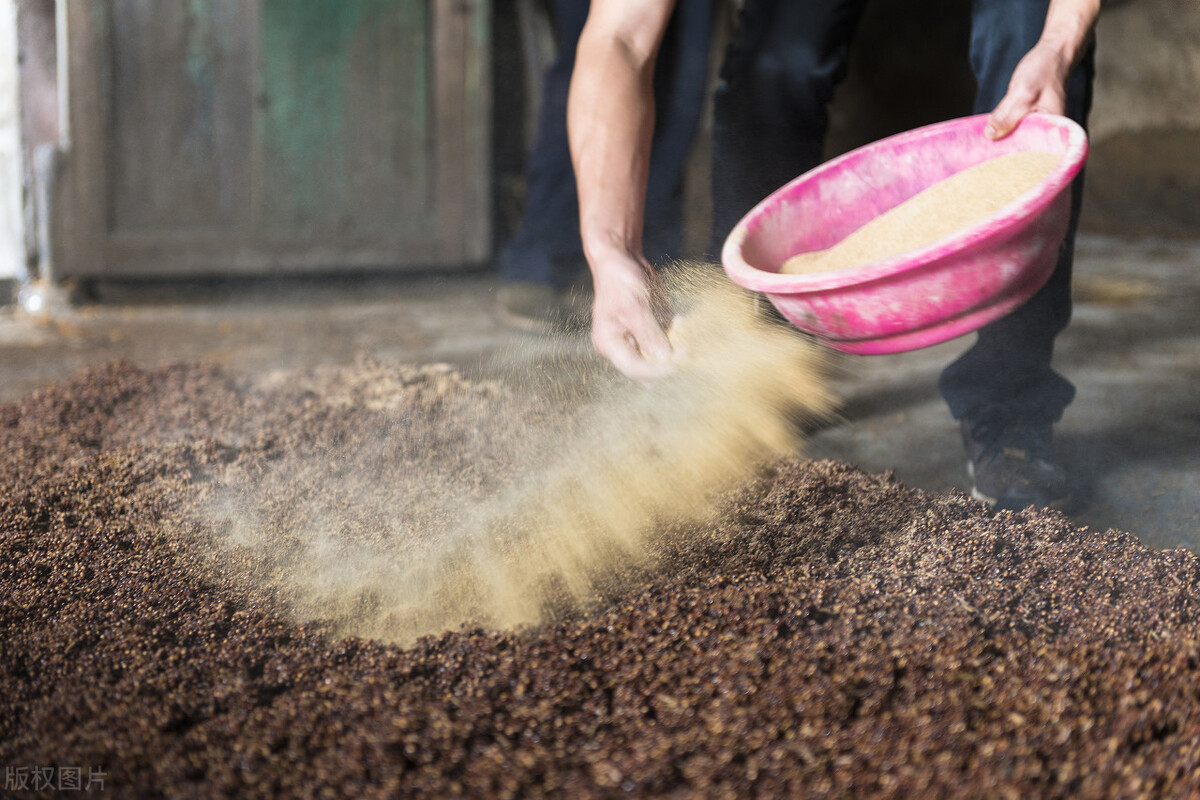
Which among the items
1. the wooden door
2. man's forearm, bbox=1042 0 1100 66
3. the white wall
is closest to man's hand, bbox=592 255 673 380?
man's forearm, bbox=1042 0 1100 66

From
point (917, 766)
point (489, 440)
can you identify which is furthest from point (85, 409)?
point (917, 766)

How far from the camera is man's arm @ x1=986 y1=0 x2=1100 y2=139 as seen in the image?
54.8 inches

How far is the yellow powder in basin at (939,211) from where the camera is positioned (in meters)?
1.31

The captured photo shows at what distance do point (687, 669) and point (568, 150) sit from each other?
2.05m

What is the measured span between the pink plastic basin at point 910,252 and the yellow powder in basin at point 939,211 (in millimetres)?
41

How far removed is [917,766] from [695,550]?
44 centimetres

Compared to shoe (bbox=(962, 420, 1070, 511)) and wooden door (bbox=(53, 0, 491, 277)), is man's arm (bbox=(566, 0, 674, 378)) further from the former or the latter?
wooden door (bbox=(53, 0, 491, 277))

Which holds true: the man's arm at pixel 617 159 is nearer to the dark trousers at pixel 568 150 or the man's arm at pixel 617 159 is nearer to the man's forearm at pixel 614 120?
the man's forearm at pixel 614 120

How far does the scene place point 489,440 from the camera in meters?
1.62

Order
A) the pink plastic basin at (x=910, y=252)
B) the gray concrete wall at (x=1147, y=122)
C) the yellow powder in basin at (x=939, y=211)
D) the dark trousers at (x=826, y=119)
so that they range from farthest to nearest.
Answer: the gray concrete wall at (x=1147, y=122) → the dark trousers at (x=826, y=119) → the yellow powder in basin at (x=939, y=211) → the pink plastic basin at (x=910, y=252)

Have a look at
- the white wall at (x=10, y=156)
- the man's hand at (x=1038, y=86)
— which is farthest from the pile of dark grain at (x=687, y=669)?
the white wall at (x=10, y=156)

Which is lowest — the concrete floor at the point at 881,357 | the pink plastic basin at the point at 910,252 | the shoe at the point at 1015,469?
the concrete floor at the point at 881,357

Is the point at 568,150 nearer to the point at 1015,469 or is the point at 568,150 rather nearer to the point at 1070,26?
the point at 1070,26

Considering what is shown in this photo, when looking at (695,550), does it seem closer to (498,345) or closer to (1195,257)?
(498,345)
